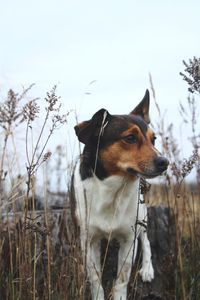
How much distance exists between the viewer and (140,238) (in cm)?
494

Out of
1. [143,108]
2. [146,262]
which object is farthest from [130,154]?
[146,262]

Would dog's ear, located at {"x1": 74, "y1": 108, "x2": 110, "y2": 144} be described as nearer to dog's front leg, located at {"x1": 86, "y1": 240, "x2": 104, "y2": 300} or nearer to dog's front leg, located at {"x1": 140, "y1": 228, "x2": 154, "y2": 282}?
dog's front leg, located at {"x1": 86, "y1": 240, "x2": 104, "y2": 300}

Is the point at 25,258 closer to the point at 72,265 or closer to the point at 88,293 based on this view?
the point at 72,265

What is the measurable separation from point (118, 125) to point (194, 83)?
1.14 meters

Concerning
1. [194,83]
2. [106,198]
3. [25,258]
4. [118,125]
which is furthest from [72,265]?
[194,83]

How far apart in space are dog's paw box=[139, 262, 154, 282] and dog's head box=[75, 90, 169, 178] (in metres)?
1.15

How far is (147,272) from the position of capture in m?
4.72

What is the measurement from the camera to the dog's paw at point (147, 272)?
15.4ft

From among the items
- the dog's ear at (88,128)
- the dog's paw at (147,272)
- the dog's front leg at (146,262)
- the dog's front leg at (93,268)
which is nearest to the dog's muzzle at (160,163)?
the dog's ear at (88,128)

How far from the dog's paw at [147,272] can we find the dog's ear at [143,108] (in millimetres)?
1371

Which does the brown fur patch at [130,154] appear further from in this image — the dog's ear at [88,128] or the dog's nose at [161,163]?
the dog's ear at [88,128]

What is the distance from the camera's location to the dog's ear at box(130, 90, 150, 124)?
15.5 feet

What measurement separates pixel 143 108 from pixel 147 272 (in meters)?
1.53

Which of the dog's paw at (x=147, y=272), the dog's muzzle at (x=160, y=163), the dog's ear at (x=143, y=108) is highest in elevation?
the dog's ear at (x=143, y=108)
